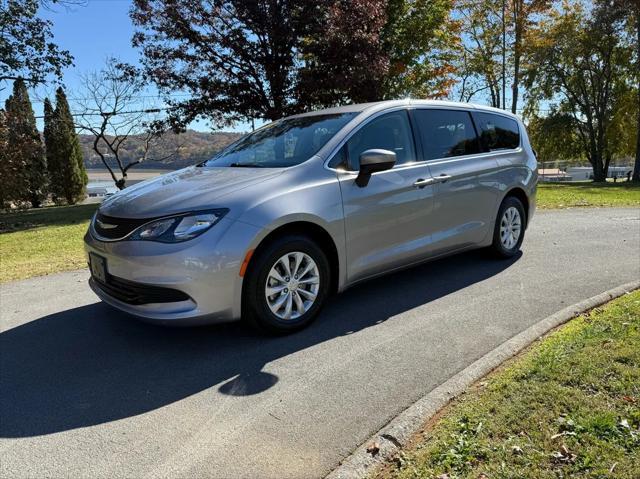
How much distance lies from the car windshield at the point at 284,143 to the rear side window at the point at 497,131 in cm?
186

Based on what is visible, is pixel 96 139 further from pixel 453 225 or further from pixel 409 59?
pixel 453 225

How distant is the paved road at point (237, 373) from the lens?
2.51 m

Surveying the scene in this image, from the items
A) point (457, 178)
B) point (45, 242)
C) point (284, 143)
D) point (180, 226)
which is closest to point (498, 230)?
point (457, 178)

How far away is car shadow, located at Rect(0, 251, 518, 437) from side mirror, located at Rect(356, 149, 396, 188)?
1.18m

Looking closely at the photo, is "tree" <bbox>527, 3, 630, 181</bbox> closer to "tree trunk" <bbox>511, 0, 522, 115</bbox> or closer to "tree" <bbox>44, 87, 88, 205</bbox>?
"tree trunk" <bbox>511, 0, 522, 115</bbox>

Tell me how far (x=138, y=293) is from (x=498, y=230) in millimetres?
4001

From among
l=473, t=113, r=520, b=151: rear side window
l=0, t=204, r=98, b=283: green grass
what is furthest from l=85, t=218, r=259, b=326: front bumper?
l=0, t=204, r=98, b=283: green grass

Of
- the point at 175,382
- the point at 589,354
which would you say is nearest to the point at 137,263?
the point at 175,382

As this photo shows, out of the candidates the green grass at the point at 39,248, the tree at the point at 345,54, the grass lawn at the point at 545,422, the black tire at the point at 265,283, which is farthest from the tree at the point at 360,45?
the grass lawn at the point at 545,422

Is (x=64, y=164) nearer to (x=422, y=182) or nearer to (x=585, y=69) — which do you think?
(x=422, y=182)

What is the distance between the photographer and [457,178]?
5012mm

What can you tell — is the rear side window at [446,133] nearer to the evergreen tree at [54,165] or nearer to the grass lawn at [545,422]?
the grass lawn at [545,422]

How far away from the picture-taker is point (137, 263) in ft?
11.3

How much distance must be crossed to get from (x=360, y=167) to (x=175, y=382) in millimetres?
2175
